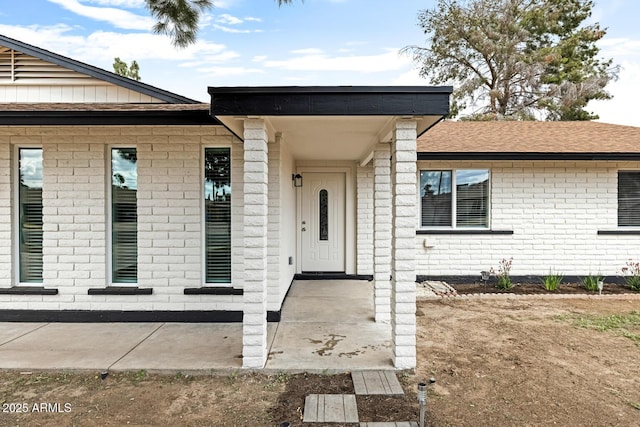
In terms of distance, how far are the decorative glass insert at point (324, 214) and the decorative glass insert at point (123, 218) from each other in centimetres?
369

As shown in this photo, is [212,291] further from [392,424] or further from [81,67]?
[81,67]

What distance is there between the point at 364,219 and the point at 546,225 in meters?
3.49

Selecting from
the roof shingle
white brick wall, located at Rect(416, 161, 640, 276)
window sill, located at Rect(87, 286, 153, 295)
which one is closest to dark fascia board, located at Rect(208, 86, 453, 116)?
window sill, located at Rect(87, 286, 153, 295)

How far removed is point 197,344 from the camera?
4203 millimetres

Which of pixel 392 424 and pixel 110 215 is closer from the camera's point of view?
pixel 392 424

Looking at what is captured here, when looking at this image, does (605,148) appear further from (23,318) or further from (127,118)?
(23,318)

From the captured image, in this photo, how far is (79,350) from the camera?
401 centimetres

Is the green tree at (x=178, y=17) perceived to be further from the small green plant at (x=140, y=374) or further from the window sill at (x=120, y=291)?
the small green plant at (x=140, y=374)

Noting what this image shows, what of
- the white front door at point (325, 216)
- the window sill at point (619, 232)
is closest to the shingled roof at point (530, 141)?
the window sill at point (619, 232)

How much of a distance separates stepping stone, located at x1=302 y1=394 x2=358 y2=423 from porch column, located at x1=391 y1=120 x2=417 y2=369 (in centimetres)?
77

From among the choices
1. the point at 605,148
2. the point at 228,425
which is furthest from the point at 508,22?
the point at 228,425

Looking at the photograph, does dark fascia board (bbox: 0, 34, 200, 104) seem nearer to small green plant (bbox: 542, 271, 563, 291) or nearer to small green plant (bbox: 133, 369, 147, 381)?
small green plant (bbox: 133, 369, 147, 381)

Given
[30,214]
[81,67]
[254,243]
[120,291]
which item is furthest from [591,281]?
[30,214]

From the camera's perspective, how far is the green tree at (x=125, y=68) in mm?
18641
